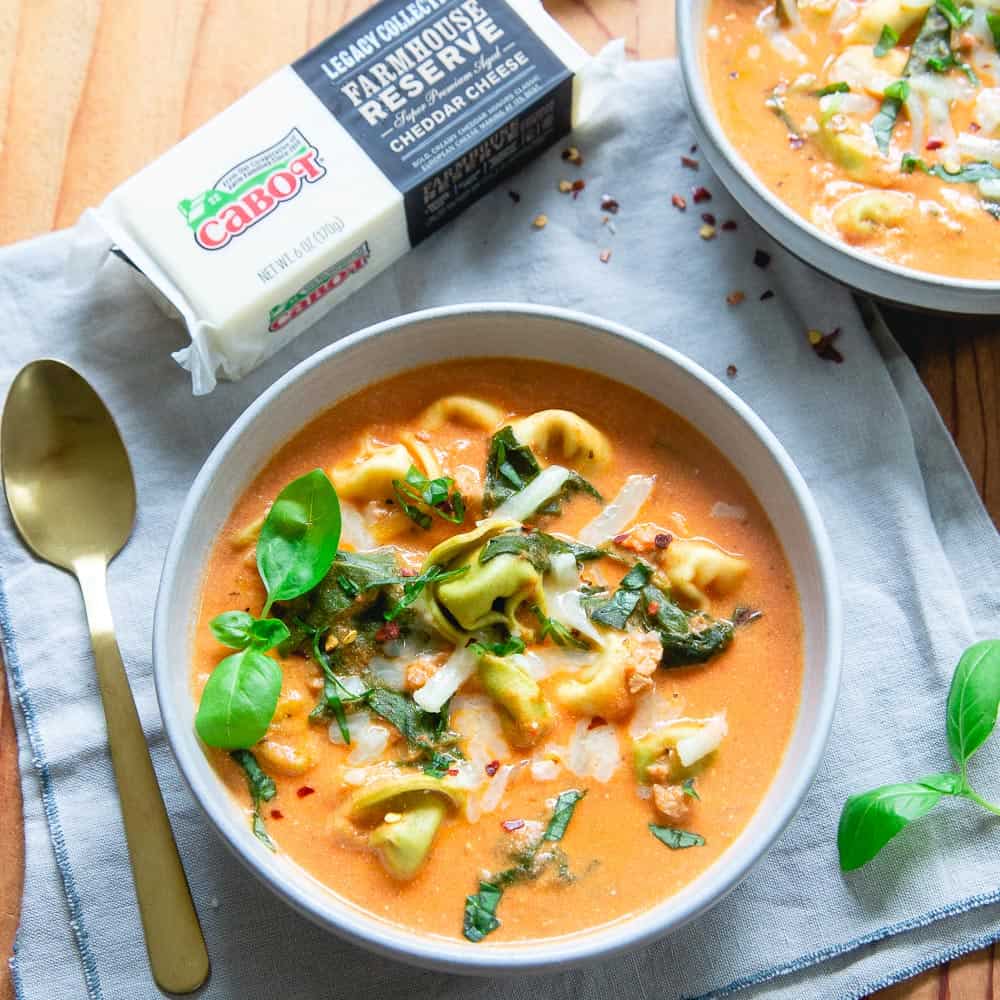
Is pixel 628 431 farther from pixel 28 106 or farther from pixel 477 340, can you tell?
pixel 28 106

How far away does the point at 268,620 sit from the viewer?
107 inches

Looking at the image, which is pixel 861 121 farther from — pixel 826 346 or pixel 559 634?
pixel 559 634

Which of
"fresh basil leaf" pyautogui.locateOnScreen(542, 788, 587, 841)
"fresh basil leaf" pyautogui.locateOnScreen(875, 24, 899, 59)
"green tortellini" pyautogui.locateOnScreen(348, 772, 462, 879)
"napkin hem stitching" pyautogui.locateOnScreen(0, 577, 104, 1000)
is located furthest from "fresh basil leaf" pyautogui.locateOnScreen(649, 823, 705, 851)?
"fresh basil leaf" pyautogui.locateOnScreen(875, 24, 899, 59)

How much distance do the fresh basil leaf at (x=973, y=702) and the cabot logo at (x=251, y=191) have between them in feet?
6.27

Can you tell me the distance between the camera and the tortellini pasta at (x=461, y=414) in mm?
3025

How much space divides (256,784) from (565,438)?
3.27 feet

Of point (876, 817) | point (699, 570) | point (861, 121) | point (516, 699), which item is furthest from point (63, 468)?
point (861, 121)

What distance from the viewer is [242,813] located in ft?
9.00

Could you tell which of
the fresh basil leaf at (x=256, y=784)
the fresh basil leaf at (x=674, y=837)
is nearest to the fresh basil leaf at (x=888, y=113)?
the fresh basil leaf at (x=674, y=837)

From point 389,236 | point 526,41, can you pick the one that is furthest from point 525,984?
point 526,41

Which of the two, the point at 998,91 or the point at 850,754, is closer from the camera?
the point at 850,754

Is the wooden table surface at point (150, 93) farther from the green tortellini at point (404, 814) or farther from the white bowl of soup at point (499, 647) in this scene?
the green tortellini at point (404, 814)

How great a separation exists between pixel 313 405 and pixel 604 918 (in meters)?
1.28

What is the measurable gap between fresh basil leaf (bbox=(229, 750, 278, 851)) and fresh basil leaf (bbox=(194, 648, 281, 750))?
0.10 metres
